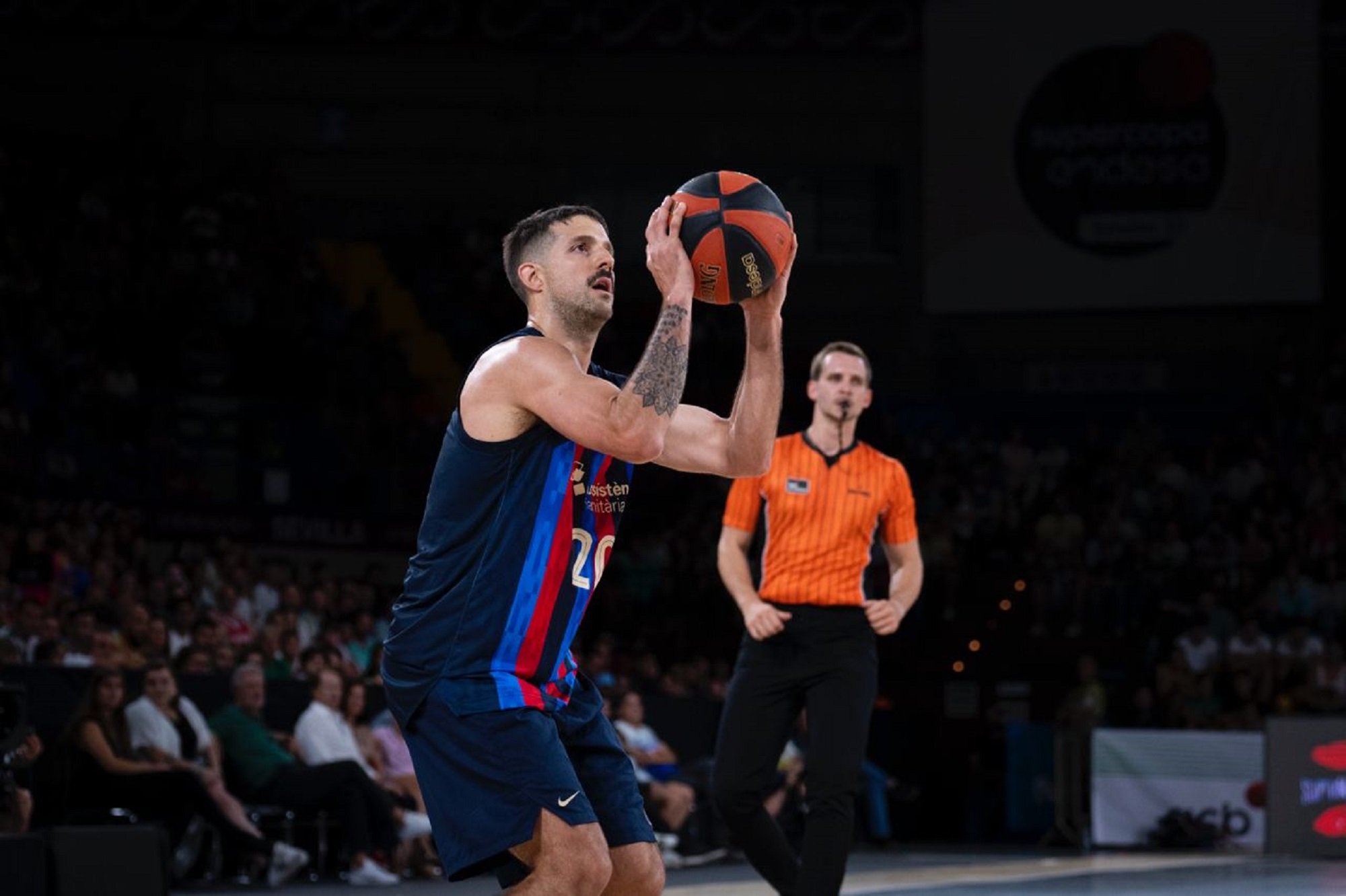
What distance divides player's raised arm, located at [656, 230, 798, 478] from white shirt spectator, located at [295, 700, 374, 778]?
7.07 m

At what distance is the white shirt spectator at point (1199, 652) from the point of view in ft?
62.8

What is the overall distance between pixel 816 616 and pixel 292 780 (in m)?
5.14

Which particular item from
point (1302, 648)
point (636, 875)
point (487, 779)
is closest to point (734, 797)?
Answer: point (636, 875)

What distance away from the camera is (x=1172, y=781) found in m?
15.3

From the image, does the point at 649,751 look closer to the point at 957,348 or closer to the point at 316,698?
the point at 316,698

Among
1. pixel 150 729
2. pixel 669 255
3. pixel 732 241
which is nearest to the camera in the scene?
pixel 669 255

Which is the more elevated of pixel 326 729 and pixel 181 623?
pixel 181 623

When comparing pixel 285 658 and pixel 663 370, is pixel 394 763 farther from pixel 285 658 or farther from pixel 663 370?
pixel 663 370

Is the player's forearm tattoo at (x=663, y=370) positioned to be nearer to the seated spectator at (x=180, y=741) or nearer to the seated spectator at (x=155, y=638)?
the seated spectator at (x=180, y=741)

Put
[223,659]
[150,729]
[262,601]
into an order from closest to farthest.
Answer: [150,729]
[223,659]
[262,601]

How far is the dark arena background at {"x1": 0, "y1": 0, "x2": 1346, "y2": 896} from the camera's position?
49.8 feet

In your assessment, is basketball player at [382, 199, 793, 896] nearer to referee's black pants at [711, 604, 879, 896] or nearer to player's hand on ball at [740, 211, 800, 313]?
player's hand on ball at [740, 211, 800, 313]

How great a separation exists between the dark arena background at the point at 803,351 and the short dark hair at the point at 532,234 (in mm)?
7341

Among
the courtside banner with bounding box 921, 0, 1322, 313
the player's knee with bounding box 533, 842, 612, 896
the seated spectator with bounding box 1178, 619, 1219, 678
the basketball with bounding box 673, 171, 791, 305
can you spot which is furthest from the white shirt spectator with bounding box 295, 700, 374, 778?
the courtside banner with bounding box 921, 0, 1322, 313
